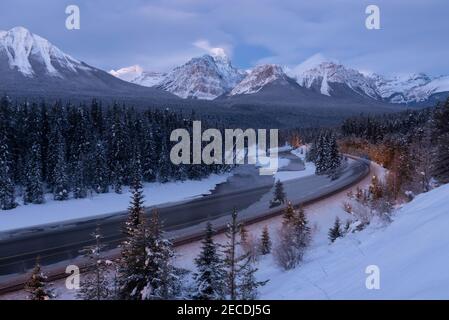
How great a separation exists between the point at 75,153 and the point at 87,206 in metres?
12.9

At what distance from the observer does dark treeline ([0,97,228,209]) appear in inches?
2116

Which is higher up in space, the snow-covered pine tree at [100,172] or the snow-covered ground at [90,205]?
the snow-covered pine tree at [100,172]

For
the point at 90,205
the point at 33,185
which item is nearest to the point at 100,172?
the point at 90,205

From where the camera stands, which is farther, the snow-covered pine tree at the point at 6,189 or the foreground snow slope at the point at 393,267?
the snow-covered pine tree at the point at 6,189

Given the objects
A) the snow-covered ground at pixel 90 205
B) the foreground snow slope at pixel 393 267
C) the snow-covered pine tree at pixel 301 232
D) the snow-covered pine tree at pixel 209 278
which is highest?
the foreground snow slope at pixel 393 267

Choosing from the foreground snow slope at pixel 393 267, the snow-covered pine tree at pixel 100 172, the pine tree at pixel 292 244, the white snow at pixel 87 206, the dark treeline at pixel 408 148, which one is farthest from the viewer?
the snow-covered pine tree at pixel 100 172

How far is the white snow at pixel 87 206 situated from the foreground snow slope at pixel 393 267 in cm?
3335

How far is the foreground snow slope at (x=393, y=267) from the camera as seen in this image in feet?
33.1

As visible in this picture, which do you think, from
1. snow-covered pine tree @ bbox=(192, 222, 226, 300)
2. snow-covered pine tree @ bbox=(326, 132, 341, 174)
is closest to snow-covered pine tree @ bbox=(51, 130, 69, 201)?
snow-covered pine tree @ bbox=(192, 222, 226, 300)

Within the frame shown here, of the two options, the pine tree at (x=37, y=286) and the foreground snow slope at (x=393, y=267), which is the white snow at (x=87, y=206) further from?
the foreground snow slope at (x=393, y=267)

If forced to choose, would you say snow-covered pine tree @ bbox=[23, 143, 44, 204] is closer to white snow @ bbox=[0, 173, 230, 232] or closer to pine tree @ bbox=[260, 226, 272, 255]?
white snow @ bbox=[0, 173, 230, 232]

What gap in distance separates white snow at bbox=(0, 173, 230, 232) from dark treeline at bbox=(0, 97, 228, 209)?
156 centimetres

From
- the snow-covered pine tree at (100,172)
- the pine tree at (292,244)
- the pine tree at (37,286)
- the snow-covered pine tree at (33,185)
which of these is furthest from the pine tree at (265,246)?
the snow-covered pine tree at (33,185)

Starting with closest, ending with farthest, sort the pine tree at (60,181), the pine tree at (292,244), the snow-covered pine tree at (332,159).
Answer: the pine tree at (292,244) → the pine tree at (60,181) → the snow-covered pine tree at (332,159)
